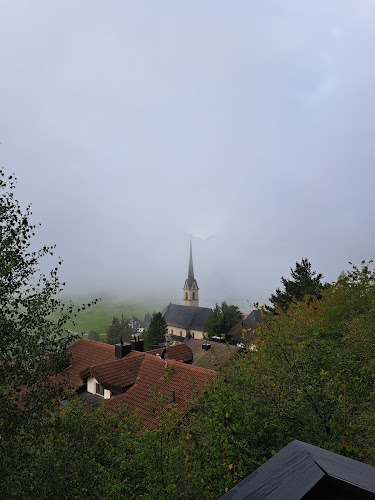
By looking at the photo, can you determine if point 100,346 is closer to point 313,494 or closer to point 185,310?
point 313,494

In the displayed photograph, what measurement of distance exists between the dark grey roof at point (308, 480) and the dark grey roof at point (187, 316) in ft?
295

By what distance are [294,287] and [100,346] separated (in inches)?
822

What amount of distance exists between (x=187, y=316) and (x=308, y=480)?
96432 mm

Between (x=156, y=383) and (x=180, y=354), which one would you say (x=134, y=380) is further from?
(x=180, y=354)

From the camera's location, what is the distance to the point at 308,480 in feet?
4.98

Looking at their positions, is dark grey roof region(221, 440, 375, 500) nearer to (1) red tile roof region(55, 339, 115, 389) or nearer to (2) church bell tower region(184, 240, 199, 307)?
(1) red tile roof region(55, 339, 115, 389)

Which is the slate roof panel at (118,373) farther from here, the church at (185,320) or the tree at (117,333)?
the church at (185,320)

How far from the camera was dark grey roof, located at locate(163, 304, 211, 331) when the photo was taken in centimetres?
9241

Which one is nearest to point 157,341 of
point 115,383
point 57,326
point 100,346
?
point 100,346

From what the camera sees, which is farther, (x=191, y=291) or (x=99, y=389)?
(x=191, y=291)

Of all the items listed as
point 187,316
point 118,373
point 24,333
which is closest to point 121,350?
point 118,373

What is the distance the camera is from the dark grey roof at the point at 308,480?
1.47 meters

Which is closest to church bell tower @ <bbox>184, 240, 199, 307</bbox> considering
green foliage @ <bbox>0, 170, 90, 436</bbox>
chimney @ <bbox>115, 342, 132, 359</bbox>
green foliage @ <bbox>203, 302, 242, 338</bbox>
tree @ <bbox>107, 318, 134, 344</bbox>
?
tree @ <bbox>107, 318, 134, 344</bbox>

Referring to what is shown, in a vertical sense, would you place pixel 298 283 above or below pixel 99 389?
above
